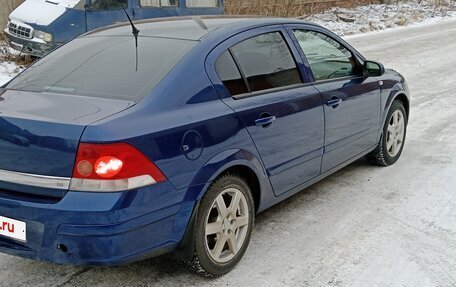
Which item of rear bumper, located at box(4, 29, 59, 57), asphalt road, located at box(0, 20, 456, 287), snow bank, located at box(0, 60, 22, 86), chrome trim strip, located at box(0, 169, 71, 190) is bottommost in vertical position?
snow bank, located at box(0, 60, 22, 86)

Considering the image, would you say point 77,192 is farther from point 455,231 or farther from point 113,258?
point 455,231

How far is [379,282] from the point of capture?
10.8 feet

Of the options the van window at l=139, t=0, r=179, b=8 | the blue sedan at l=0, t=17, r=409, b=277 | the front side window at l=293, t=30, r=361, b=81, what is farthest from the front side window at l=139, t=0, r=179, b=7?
the blue sedan at l=0, t=17, r=409, b=277

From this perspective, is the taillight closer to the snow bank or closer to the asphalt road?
the asphalt road

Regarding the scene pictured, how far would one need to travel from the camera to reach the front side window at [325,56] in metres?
4.29

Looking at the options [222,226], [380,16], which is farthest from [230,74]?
[380,16]

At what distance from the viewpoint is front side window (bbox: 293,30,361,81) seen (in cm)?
429

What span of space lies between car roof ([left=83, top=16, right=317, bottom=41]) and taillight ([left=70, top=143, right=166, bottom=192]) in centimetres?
112

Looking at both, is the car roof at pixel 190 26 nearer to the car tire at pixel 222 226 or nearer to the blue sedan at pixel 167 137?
the blue sedan at pixel 167 137

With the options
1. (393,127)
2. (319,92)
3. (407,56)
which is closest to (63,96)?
(319,92)

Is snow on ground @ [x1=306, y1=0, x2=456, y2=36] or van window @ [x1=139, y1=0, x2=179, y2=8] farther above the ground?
van window @ [x1=139, y1=0, x2=179, y2=8]

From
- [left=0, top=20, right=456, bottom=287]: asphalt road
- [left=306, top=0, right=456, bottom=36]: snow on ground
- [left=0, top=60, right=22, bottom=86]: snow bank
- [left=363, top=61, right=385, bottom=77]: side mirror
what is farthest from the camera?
[left=306, top=0, right=456, bottom=36]: snow on ground

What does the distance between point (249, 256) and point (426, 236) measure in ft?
4.36

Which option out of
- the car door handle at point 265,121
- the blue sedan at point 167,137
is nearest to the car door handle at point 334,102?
the blue sedan at point 167,137
